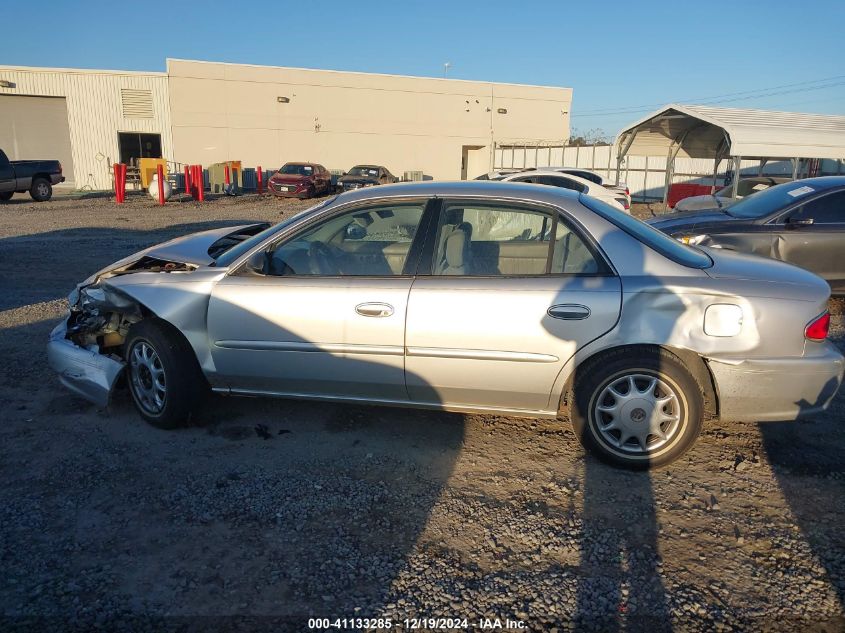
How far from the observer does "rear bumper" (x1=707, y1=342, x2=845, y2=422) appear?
3.50m

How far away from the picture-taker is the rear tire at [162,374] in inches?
163

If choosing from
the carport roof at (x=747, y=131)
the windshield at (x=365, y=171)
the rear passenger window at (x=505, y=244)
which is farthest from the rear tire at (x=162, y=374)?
the windshield at (x=365, y=171)

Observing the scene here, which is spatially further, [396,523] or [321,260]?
[321,260]

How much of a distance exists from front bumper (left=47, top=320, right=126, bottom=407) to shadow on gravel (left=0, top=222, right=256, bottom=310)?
3697mm

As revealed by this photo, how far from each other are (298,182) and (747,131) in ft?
55.2

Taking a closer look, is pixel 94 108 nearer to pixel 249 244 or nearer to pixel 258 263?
pixel 249 244

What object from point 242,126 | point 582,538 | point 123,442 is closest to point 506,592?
point 582,538

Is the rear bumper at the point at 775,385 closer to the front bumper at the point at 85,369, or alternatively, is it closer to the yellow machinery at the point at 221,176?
the front bumper at the point at 85,369

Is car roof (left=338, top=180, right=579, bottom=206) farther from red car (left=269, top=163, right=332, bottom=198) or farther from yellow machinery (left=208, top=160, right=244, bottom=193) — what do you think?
yellow machinery (left=208, top=160, right=244, bottom=193)

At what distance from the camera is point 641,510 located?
3.32 metres

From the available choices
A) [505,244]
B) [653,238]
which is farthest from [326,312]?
[653,238]

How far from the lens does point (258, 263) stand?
405 cm

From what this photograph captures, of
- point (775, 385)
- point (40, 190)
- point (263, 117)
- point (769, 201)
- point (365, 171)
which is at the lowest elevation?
point (775, 385)

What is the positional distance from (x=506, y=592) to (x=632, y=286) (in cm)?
174
